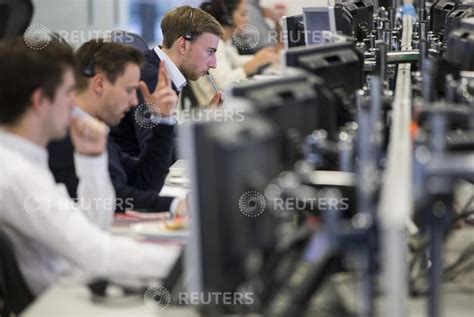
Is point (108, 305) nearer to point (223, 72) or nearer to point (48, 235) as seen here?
point (48, 235)

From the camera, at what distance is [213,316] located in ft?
7.54

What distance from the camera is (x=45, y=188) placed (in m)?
2.68

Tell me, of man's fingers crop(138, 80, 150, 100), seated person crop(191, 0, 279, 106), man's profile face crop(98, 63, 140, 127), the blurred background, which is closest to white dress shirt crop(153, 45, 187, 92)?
man's fingers crop(138, 80, 150, 100)

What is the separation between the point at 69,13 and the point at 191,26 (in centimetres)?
230

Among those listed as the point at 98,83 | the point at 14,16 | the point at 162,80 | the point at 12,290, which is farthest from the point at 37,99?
the point at 14,16

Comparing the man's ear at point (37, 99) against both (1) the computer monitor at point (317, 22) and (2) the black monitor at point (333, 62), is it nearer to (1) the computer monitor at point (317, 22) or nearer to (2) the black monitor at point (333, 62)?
(2) the black monitor at point (333, 62)

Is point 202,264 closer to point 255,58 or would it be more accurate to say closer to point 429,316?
point 429,316

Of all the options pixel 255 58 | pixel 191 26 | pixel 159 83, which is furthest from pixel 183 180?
pixel 255 58

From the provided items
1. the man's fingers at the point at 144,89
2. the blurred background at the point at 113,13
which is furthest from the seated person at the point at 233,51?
the man's fingers at the point at 144,89

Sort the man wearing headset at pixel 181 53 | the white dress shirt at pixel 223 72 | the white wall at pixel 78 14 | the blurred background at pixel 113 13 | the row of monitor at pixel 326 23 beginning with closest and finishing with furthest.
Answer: the row of monitor at pixel 326 23, the man wearing headset at pixel 181 53, the white dress shirt at pixel 223 72, the blurred background at pixel 113 13, the white wall at pixel 78 14

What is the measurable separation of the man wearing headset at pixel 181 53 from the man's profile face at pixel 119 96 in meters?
0.65

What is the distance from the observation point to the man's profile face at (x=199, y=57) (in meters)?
4.81

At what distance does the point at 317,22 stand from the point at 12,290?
6.85 feet

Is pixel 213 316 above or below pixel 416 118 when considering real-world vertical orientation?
below
